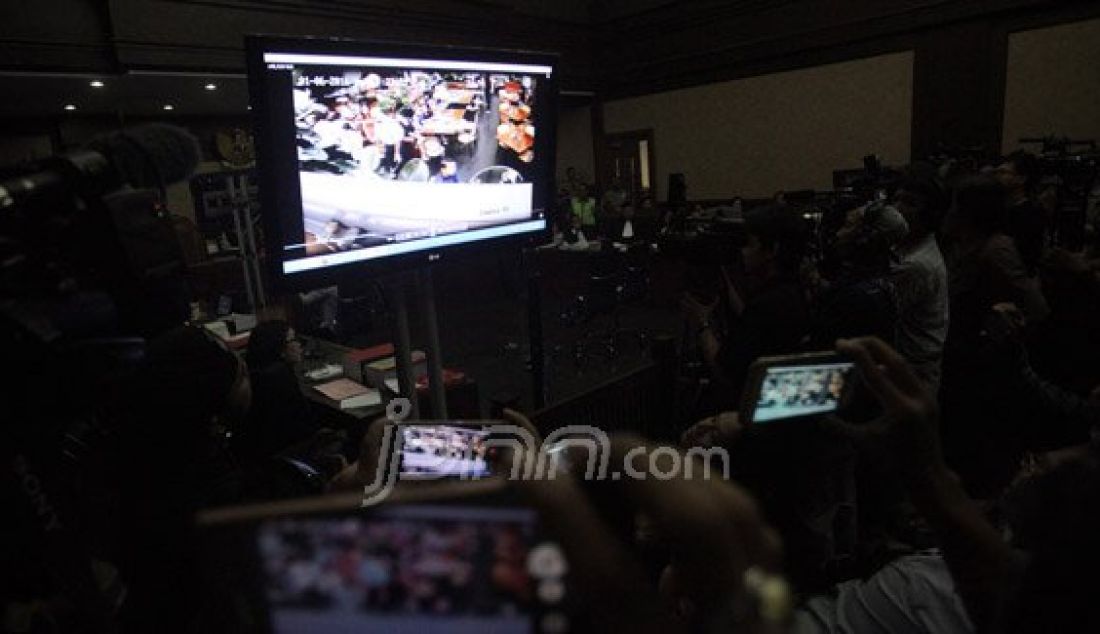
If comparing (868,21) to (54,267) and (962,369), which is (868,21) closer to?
(962,369)

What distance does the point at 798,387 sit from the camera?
129cm

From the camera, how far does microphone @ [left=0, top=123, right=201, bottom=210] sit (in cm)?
73

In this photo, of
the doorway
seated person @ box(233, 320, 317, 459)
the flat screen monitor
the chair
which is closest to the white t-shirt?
the flat screen monitor

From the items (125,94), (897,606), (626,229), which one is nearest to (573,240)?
(626,229)

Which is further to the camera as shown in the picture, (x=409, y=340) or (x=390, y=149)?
(x=409, y=340)

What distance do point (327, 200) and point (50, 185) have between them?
1.74 feet

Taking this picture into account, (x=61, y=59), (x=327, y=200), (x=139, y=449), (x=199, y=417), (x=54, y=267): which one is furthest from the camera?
(x=61, y=59)

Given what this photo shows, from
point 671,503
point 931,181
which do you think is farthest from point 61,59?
point 671,503

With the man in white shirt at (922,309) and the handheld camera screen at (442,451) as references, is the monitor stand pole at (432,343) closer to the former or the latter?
the handheld camera screen at (442,451)

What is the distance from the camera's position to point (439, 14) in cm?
802

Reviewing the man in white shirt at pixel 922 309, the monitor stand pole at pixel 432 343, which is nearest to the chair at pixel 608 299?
the man in white shirt at pixel 922 309

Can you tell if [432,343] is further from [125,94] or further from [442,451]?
[125,94]

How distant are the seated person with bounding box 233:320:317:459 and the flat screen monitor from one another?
1692 mm

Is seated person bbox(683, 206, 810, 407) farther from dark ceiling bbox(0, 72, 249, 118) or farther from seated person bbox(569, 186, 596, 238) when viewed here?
seated person bbox(569, 186, 596, 238)
